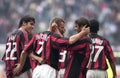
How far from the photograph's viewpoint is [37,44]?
968cm

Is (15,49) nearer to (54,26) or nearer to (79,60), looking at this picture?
(54,26)

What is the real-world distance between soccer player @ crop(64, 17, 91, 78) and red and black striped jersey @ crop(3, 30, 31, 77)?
49.9 inches

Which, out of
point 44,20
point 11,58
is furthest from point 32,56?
point 44,20

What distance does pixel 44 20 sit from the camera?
74.1 ft

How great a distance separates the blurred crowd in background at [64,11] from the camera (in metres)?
22.5

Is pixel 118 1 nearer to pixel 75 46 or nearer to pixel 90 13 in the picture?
pixel 90 13

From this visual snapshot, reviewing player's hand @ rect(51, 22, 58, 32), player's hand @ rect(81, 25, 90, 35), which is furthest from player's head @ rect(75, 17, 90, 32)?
player's hand @ rect(51, 22, 58, 32)

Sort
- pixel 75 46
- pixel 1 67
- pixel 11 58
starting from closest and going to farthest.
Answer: pixel 75 46
pixel 11 58
pixel 1 67

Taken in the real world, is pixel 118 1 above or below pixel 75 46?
above

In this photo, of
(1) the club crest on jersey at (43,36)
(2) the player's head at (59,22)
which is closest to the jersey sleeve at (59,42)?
(1) the club crest on jersey at (43,36)

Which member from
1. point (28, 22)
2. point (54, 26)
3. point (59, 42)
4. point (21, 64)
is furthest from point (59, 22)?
point (28, 22)

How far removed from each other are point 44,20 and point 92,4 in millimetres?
2102

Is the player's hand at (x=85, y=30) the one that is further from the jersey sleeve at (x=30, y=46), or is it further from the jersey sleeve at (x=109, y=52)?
the jersey sleeve at (x=109, y=52)

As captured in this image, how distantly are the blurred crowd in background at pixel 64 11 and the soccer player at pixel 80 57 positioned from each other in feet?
40.6
